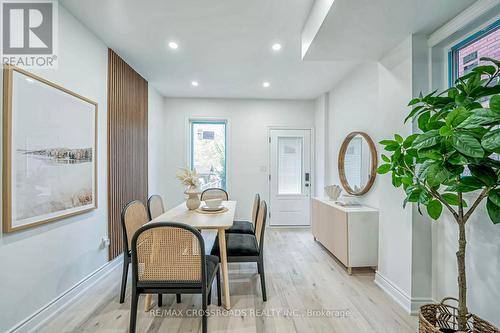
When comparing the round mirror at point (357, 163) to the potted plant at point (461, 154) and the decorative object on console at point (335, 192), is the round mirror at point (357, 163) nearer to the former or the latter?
the decorative object on console at point (335, 192)

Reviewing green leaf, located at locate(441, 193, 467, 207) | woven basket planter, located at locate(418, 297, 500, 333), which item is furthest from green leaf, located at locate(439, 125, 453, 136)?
woven basket planter, located at locate(418, 297, 500, 333)

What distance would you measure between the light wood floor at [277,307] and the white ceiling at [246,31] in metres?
2.45

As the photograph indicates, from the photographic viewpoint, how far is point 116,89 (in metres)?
3.13

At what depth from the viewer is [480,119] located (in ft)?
3.85

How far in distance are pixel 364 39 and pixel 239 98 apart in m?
3.09

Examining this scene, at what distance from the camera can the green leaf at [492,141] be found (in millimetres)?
1093

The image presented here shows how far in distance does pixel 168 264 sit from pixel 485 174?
1.90 meters

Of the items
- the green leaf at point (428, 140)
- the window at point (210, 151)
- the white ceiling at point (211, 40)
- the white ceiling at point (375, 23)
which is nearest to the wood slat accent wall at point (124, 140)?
the white ceiling at point (211, 40)

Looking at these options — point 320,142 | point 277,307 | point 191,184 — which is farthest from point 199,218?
point 320,142

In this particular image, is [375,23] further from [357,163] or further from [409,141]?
[357,163]

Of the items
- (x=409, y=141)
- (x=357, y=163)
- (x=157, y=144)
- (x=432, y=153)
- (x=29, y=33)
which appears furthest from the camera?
(x=157, y=144)

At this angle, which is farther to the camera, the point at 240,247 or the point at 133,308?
the point at 240,247

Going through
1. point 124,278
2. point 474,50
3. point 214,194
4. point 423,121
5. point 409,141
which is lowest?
point 124,278

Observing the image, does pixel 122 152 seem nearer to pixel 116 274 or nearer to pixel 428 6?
pixel 116 274
